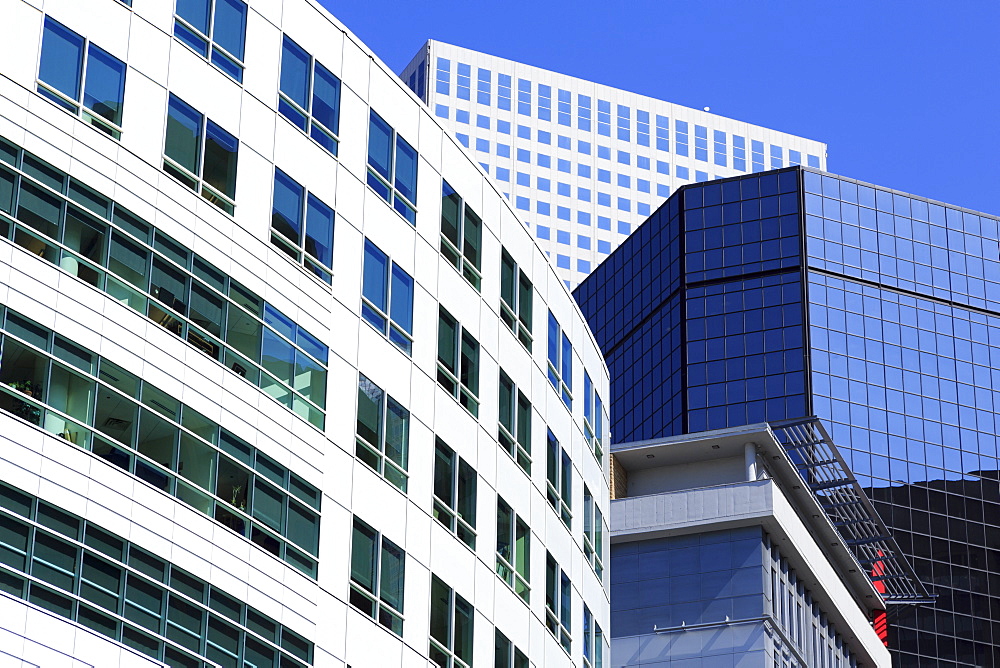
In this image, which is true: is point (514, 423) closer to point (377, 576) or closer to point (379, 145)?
point (379, 145)

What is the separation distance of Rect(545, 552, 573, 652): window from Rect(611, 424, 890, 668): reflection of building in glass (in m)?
22.1

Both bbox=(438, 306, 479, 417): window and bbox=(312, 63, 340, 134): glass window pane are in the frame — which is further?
bbox=(438, 306, 479, 417): window

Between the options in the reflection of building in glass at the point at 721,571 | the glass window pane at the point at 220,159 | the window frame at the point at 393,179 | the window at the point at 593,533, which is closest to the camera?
the glass window pane at the point at 220,159

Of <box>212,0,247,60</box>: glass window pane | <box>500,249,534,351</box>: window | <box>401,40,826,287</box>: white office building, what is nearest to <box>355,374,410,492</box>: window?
<box>212,0,247,60</box>: glass window pane

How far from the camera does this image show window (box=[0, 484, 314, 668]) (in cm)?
2652

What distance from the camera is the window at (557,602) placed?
4362 centimetres

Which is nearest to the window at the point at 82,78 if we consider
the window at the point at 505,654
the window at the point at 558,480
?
the window at the point at 505,654

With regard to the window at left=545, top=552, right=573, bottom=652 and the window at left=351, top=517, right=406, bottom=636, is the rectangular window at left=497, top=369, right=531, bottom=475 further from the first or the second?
the window at left=351, top=517, right=406, bottom=636

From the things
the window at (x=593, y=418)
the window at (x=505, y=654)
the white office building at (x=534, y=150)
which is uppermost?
the white office building at (x=534, y=150)

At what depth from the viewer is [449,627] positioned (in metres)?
37.4

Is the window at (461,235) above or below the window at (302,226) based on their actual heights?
above

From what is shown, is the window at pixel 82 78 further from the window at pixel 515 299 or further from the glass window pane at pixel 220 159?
the window at pixel 515 299

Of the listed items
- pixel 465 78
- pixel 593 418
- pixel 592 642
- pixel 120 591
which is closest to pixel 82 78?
pixel 120 591

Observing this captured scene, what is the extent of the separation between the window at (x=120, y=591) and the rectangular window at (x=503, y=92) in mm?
167220
